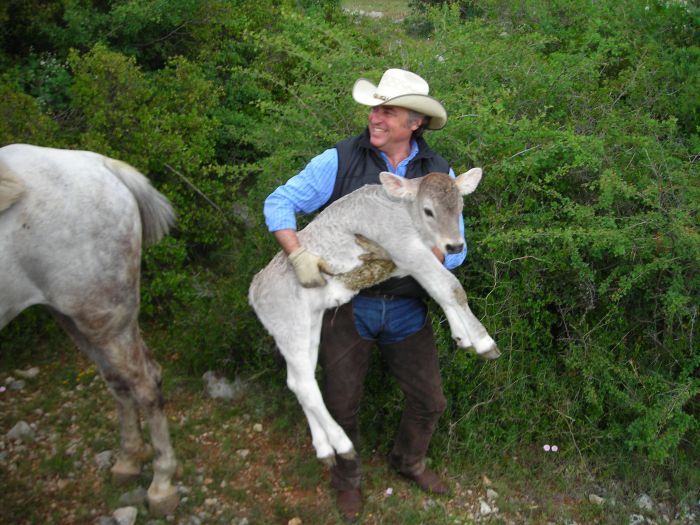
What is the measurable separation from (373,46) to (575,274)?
3714 mm

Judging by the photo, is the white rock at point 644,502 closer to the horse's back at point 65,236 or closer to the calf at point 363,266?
the calf at point 363,266

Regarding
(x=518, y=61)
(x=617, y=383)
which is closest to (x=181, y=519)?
(x=617, y=383)

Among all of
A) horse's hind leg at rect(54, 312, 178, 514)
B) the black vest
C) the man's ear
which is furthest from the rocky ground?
the man's ear

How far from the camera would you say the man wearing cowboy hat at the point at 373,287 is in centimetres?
318

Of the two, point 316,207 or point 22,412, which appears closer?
point 316,207

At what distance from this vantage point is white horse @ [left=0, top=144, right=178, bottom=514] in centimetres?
299

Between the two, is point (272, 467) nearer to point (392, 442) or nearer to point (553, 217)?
point (392, 442)

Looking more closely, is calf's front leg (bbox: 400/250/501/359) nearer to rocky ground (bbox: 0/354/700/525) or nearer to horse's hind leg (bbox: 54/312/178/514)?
rocky ground (bbox: 0/354/700/525)

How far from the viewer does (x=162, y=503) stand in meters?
3.59

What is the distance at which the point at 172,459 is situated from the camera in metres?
3.69

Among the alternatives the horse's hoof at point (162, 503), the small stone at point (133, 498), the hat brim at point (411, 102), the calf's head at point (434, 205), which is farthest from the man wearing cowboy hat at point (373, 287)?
the small stone at point (133, 498)

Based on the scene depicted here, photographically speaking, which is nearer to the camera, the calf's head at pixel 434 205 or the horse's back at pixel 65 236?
the calf's head at pixel 434 205

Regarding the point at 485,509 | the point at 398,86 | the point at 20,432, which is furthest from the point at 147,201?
the point at 485,509

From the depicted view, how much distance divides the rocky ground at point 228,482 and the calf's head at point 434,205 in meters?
1.77
